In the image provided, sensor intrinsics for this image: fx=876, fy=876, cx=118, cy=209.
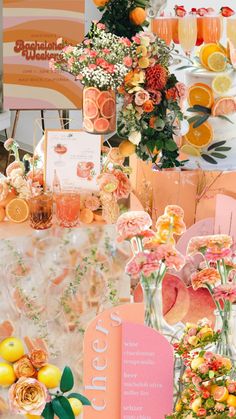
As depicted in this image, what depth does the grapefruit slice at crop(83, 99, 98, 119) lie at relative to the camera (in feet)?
9.00

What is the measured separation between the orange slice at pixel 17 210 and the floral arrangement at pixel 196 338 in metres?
0.66

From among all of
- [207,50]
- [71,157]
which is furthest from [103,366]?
[207,50]

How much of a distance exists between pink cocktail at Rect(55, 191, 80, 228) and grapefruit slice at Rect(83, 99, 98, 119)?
26 cm

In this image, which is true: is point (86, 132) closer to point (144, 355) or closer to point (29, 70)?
point (144, 355)

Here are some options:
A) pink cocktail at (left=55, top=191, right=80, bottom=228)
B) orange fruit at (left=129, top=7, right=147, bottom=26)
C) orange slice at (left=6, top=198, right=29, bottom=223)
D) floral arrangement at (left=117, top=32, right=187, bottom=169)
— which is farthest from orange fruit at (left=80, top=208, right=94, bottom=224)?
orange fruit at (left=129, top=7, right=147, bottom=26)

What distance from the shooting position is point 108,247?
2.71 metres

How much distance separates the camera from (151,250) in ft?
7.86

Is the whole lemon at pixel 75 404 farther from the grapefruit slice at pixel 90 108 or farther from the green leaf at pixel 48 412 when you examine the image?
the grapefruit slice at pixel 90 108

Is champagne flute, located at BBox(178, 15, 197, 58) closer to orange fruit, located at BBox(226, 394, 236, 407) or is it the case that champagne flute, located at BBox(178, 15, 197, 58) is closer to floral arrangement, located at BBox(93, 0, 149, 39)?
floral arrangement, located at BBox(93, 0, 149, 39)

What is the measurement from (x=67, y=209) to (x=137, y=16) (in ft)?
2.19

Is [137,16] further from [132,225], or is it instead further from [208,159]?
[132,225]

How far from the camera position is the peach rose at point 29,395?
6.89 ft

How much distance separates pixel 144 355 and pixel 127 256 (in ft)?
1.28

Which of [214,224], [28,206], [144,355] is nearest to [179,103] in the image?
[214,224]
